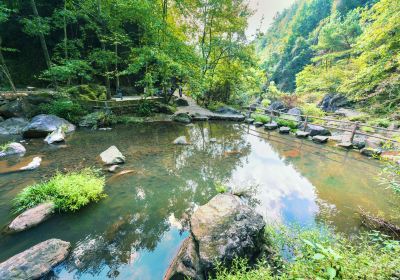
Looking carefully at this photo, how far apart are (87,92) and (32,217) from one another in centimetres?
1170

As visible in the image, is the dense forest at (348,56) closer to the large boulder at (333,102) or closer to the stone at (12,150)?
the large boulder at (333,102)

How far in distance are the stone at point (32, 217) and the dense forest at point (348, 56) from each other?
34.3 ft

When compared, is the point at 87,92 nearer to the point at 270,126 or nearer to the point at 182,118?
the point at 182,118

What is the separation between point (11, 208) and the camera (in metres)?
4.18

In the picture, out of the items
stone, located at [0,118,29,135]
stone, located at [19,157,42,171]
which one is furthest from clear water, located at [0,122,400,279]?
stone, located at [0,118,29,135]

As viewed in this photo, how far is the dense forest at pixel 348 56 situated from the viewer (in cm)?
713

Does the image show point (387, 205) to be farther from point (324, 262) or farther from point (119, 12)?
point (119, 12)

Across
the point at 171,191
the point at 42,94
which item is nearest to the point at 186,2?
the point at 42,94

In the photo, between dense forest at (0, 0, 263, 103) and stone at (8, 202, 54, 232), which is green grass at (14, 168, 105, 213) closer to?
stone at (8, 202, 54, 232)

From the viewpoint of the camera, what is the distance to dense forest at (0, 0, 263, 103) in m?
11.5

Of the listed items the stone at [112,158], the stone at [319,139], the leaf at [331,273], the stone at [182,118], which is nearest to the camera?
the leaf at [331,273]

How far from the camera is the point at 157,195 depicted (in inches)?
196

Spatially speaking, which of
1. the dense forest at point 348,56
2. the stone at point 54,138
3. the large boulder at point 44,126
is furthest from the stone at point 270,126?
the large boulder at point 44,126

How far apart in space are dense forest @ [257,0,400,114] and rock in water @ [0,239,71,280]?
33.0 ft
